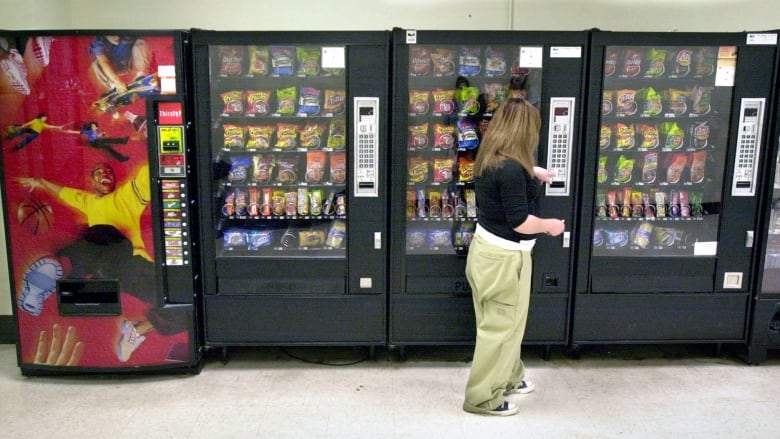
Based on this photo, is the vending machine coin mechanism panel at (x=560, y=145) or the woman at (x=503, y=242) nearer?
the woman at (x=503, y=242)

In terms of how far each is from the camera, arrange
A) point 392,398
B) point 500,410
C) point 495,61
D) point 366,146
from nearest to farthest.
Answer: point 500,410
point 392,398
point 366,146
point 495,61

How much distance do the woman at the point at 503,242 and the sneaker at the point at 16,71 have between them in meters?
2.27

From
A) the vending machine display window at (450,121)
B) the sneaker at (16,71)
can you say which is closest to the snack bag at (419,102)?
the vending machine display window at (450,121)

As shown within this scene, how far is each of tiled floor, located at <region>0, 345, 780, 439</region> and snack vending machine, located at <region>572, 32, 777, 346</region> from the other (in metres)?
0.26

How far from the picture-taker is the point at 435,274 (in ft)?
10.0

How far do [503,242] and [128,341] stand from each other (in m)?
2.06

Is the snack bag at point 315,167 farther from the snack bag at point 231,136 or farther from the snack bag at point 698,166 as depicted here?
the snack bag at point 698,166

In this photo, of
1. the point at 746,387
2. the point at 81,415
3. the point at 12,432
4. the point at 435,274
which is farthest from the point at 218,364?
the point at 746,387

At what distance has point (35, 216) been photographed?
2.84 metres

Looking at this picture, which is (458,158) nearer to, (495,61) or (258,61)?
(495,61)

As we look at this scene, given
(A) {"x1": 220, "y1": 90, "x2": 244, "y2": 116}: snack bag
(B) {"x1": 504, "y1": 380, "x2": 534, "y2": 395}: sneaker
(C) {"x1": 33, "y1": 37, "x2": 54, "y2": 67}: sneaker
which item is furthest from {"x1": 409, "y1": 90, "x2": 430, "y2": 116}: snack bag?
(C) {"x1": 33, "y1": 37, "x2": 54, "y2": 67}: sneaker

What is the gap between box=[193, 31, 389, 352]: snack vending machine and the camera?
2.92 meters

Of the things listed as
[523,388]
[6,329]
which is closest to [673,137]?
[523,388]

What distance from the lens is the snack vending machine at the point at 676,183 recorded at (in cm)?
293
